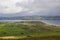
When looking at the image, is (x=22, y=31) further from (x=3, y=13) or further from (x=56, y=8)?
(x=56, y=8)

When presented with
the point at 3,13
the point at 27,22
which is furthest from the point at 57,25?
the point at 3,13

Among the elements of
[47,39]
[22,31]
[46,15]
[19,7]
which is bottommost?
[47,39]

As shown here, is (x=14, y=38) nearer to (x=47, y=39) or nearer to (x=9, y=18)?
(x=9, y=18)

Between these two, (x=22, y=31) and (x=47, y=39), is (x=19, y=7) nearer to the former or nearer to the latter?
(x=22, y=31)

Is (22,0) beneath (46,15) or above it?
above

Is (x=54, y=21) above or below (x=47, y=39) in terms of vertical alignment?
above

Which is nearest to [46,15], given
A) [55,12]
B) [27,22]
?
[55,12]
